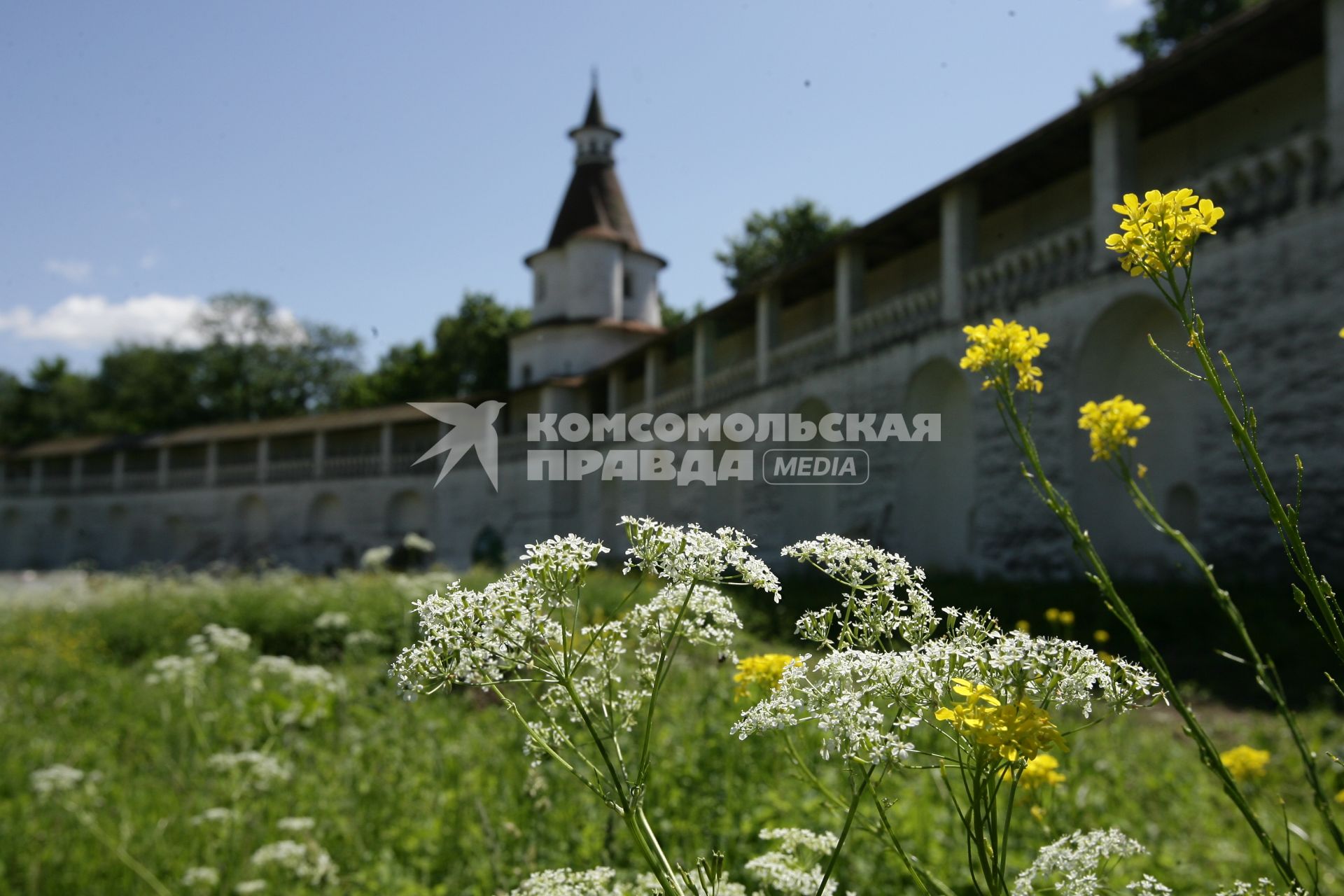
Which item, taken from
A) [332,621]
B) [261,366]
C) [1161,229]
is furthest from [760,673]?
[261,366]

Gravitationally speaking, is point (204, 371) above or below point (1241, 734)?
above

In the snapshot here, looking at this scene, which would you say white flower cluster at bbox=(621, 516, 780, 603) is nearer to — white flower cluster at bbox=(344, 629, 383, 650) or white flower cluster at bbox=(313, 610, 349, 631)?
white flower cluster at bbox=(344, 629, 383, 650)

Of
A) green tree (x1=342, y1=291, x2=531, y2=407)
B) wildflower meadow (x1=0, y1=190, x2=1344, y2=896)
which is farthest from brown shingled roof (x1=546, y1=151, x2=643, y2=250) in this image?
wildflower meadow (x1=0, y1=190, x2=1344, y2=896)

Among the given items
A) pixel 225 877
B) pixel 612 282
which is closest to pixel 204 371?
pixel 612 282

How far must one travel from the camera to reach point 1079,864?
935 mm

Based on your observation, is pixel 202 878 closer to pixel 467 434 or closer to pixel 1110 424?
pixel 1110 424

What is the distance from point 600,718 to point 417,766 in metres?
3.88

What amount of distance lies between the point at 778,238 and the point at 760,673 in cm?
3007

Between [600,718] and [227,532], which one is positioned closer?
[600,718]

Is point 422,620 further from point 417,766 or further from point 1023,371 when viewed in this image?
point 417,766

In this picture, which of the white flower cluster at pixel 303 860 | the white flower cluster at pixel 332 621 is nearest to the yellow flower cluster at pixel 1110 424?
the white flower cluster at pixel 303 860

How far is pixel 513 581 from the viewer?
0.94m

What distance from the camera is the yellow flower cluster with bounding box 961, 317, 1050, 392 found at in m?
1.43

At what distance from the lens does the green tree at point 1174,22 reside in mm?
19625
